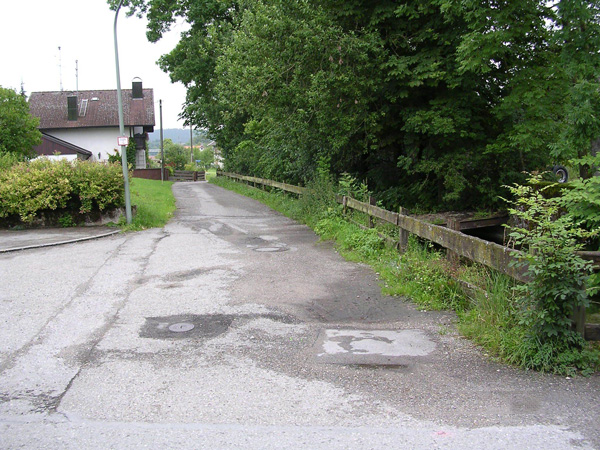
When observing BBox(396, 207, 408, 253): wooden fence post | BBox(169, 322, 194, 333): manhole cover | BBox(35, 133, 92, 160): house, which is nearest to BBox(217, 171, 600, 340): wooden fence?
BBox(396, 207, 408, 253): wooden fence post

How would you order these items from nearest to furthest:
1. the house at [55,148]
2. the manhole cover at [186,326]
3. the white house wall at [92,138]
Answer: the manhole cover at [186,326] → the house at [55,148] → the white house wall at [92,138]

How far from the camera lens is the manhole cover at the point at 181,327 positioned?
6371mm

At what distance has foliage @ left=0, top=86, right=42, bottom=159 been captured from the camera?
26.0m

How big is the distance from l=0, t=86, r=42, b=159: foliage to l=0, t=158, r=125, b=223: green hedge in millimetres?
11857

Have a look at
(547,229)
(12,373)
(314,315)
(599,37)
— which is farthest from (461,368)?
(599,37)

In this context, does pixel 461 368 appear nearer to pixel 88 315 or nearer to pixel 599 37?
pixel 88 315

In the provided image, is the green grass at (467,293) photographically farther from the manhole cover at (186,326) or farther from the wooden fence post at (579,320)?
the manhole cover at (186,326)

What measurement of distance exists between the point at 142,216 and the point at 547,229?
1307cm

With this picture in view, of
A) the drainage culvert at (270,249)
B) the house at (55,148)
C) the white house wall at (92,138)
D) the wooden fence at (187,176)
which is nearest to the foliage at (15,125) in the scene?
the house at (55,148)

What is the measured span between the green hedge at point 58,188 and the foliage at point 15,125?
1186 cm

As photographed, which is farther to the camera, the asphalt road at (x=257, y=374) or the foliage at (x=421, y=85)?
the foliage at (x=421, y=85)

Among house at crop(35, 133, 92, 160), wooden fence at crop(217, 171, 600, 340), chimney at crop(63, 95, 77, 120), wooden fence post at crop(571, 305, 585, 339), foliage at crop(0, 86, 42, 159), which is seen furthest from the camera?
chimney at crop(63, 95, 77, 120)

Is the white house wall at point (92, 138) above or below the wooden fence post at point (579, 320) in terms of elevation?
above

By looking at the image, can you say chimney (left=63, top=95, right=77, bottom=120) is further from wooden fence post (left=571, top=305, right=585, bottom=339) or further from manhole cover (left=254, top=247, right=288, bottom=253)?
wooden fence post (left=571, top=305, right=585, bottom=339)
